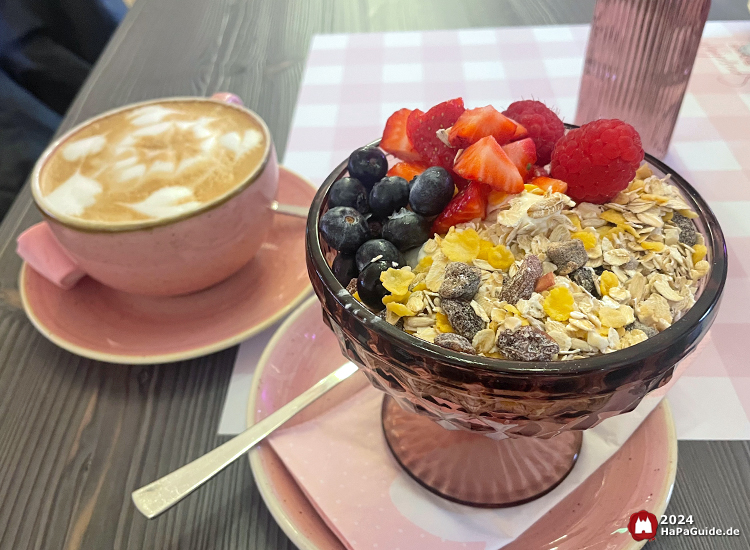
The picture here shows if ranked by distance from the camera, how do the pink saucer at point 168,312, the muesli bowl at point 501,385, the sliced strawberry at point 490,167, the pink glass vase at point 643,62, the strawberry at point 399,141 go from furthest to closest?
the pink glass vase at point 643,62 < the pink saucer at point 168,312 < the strawberry at point 399,141 < the sliced strawberry at point 490,167 < the muesli bowl at point 501,385

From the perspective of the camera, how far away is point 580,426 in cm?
48

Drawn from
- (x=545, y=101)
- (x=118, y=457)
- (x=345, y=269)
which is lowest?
(x=118, y=457)

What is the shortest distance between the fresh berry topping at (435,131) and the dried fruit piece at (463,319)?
19 cm

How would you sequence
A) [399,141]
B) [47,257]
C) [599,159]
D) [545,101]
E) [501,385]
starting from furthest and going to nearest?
[545,101], [47,257], [399,141], [599,159], [501,385]

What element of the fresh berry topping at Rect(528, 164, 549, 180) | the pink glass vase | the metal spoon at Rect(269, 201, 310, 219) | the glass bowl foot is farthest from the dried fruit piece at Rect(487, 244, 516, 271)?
the pink glass vase

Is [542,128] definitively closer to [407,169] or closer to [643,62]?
[407,169]

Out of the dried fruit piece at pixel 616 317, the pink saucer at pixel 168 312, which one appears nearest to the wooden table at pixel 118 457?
the pink saucer at pixel 168 312

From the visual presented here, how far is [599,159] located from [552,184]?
0.15ft

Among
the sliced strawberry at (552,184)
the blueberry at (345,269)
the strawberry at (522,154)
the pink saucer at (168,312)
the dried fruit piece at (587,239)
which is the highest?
the strawberry at (522,154)

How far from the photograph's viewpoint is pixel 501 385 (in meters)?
0.40

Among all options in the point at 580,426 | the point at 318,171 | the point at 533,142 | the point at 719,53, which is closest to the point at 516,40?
the point at 719,53

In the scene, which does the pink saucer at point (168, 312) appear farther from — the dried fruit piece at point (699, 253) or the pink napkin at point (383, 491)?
the dried fruit piece at point (699, 253)

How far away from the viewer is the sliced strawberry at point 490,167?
1.65ft

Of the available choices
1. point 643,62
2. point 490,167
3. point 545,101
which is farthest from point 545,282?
point 545,101
